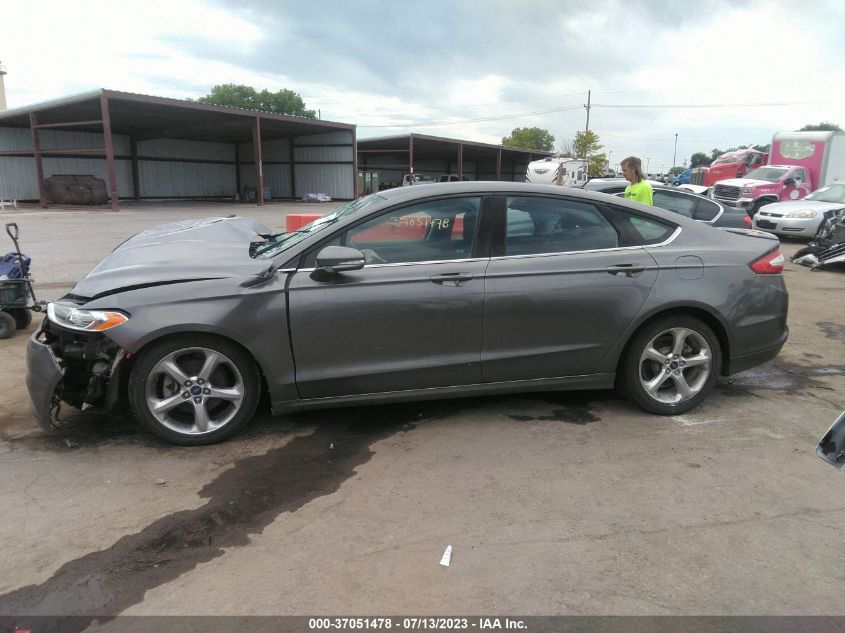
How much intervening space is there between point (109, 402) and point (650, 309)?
11.5 ft

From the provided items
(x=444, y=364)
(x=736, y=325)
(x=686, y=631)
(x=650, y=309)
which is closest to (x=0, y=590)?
(x=444, y=364)

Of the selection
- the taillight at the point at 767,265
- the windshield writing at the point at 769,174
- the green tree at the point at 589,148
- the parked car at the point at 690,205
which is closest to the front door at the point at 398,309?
the taillight at the point at 767,265

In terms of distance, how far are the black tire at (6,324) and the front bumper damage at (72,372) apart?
116 inches

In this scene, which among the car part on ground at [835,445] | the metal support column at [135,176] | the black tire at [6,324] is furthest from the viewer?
the metal support column at [135,176]

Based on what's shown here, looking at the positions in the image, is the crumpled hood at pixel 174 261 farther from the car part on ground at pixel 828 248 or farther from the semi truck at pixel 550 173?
the semi truck at pixel 550 173

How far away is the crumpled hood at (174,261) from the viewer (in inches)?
145

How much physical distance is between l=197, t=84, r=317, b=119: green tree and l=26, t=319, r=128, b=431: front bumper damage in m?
76.5

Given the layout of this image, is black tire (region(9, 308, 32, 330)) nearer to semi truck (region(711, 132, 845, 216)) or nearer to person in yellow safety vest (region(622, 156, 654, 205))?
person in yellow safety vest (region(622, 156, 654, 205))

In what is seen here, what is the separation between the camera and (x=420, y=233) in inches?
155

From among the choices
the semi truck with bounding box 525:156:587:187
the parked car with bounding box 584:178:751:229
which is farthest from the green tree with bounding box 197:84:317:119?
the parked car with bounding box 584:178:751:229

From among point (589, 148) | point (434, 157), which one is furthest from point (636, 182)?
point (589, 148)

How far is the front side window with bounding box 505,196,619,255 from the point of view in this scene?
13.1ft

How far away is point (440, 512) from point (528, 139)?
9174cm

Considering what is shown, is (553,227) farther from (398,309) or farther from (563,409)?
(563,409)
